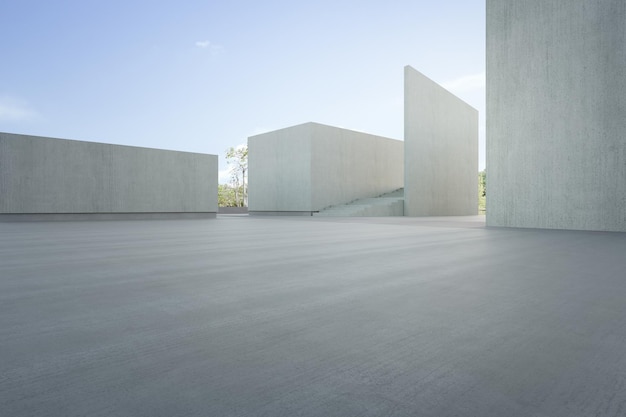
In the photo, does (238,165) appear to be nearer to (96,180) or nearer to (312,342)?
(96,180)

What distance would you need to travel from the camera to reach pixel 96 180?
9.55m

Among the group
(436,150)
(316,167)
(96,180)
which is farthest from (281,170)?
(96,180)

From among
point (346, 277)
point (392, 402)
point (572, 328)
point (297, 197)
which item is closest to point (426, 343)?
point (392, 402)

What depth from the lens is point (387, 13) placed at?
60.1 ft

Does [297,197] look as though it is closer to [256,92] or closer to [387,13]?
[387,13]

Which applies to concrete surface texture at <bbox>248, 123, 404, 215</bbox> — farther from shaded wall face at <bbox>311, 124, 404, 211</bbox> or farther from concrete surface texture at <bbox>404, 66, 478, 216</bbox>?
concrete surface texture at <bbox>404, 66, 478, 216</bbox>

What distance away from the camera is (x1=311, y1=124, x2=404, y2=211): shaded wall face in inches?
584

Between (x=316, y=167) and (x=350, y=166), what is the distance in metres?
1.92

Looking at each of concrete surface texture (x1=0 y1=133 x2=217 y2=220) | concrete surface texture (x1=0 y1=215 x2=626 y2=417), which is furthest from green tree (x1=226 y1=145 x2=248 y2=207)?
concrete surface texture (x1=0 y1=215 x2=626 y2=417)

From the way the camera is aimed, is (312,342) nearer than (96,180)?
Yes

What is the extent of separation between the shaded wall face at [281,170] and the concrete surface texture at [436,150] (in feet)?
13.3

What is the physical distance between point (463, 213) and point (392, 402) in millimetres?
15431

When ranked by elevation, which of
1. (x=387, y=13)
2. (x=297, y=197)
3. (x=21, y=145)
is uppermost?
(x=387, y=13)

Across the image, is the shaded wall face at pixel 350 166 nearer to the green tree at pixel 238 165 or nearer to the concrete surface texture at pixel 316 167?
the concrete surface texture at pixel 316 167
